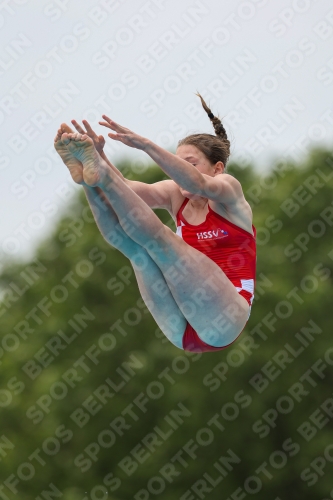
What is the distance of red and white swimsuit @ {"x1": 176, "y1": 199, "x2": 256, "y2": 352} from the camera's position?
6.64m

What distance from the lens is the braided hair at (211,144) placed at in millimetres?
6777

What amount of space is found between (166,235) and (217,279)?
539mm

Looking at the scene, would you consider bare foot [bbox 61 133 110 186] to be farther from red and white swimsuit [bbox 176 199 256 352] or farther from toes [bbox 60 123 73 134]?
red and white swimsuit [bbox 176 199 256 352]

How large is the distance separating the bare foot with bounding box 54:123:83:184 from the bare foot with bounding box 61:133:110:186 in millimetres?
35

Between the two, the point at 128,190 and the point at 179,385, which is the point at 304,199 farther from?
the point at 128,190

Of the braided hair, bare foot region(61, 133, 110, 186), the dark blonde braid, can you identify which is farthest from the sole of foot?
the dark blonde braid

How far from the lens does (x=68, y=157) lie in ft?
20.3

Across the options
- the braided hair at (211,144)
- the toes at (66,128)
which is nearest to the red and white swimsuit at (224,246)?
the braided hair at (211,144)

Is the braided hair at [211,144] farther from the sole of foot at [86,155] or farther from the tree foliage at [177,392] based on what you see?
the tree foliage at [177,392]

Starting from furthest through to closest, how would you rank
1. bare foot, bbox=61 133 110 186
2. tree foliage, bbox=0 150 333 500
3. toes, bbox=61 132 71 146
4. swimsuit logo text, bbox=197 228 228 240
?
tree foliage, bbox=0 150 333 500
swimsuit logo text, bbox=197 228 228 240
toes, bbox=61 132 71 146
bare foot, bbox=61 133 110 186

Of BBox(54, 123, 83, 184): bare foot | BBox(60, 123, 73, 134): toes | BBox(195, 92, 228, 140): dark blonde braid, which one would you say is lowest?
BBox(54, 123, 83, 184): bare foot

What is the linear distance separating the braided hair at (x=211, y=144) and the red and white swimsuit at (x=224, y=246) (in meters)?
0.44

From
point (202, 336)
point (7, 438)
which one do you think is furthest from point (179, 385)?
point (202, 336)

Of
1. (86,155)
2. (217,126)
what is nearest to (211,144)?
A: (217,126)
